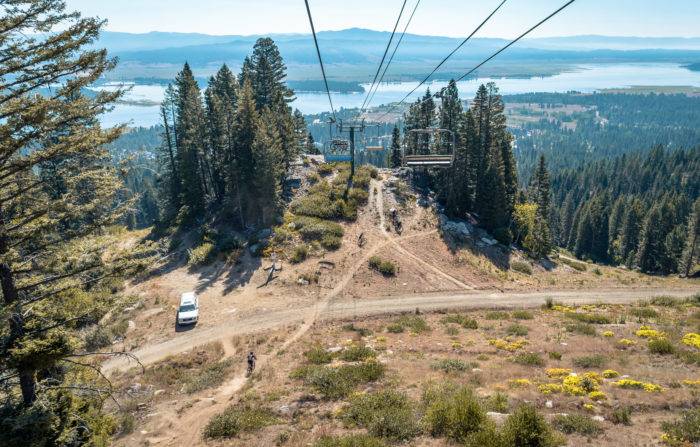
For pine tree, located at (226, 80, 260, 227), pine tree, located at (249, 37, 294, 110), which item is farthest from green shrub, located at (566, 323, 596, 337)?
pine tree, located at (249, 37, 294, 110)

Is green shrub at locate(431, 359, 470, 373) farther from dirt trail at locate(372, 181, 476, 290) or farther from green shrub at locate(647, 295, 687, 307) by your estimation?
green shrub at locate(647, 295, 687, 307)

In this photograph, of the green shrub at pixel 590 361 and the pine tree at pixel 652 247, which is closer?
the green shrub at pixel 590 361

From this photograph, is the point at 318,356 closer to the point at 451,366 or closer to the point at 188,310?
the point at 451,366

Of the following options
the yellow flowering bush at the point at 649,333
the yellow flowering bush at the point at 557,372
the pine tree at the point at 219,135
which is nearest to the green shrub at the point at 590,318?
the yellow flowering bush at the point at 649,333

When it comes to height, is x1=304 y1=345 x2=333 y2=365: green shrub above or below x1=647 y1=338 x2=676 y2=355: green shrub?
below

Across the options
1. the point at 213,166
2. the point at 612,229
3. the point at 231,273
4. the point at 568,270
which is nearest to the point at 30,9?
the point at 231,273

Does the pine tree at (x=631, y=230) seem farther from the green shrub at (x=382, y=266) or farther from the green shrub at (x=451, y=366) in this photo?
the green shrub at (x=451, y=366)

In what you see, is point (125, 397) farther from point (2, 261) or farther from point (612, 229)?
point (612, 229)
